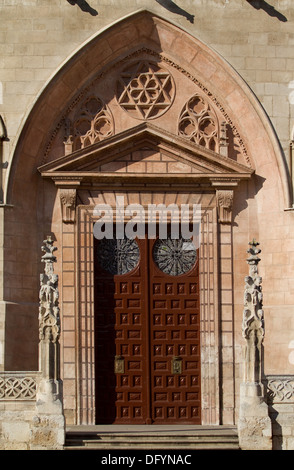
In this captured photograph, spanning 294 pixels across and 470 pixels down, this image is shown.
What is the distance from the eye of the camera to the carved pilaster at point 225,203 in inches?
759

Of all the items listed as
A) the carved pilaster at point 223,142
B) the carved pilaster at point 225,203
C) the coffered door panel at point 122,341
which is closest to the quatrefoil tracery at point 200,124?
the carved pilaster at point 223,142

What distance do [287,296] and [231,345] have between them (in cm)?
131

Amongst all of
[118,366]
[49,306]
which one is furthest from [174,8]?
[118,366]

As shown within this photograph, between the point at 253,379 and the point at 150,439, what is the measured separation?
1885mm

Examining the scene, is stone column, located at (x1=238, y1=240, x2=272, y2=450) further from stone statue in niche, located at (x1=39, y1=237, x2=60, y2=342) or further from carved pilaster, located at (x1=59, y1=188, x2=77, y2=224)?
carved pilaster, located at (x1=59, y1=188, x2=77, y2=224)

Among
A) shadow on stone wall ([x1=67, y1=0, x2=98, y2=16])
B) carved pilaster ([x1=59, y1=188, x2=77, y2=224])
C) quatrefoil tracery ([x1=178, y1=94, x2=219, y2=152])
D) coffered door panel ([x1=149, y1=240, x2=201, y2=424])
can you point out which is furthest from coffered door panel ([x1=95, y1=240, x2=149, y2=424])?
shadow on stone wall ([x1=67, y1=0, x2=98, y2=16])

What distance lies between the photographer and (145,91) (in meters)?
19.7

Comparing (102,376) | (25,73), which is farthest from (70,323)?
(25,73)

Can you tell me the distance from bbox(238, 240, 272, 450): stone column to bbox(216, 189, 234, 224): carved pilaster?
1710mm

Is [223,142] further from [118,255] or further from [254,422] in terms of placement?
[254,422]

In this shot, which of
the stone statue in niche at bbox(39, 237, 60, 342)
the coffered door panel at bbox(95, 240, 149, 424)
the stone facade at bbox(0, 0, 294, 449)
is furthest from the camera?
the coffered door panel at bbox(95, 240, 149, 424)

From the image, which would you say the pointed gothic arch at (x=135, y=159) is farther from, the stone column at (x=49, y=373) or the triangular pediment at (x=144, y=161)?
the stone column at (x=49, y=373)

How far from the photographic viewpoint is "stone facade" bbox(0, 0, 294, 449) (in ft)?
62.0

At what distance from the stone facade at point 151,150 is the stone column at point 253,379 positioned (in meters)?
1.65
